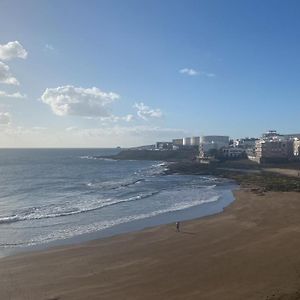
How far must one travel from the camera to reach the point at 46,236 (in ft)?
91.9

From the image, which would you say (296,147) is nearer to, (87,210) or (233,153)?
(233,153)

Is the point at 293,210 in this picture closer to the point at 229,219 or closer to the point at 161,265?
the point at 229,219

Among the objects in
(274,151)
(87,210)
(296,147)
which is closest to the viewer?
(87,210)

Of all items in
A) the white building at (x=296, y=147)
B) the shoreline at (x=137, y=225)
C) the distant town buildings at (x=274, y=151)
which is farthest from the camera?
the white building at (x=296, y=147)

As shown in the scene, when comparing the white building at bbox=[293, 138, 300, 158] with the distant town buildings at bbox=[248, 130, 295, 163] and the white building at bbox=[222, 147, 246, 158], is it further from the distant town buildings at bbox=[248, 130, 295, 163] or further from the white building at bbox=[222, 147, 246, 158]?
the white building at bbox=[222, 147, 246, 158]

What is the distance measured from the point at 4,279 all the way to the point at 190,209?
22.5 metres

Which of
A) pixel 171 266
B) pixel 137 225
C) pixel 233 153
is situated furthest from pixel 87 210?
pixel 233 153

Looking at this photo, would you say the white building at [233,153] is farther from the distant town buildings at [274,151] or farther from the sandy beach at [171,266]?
the sandy beach at [171,266]

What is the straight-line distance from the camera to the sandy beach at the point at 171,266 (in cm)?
1659

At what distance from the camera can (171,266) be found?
66.5 ft

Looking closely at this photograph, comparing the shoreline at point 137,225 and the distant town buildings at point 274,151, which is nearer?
the shoreline at point 137,225

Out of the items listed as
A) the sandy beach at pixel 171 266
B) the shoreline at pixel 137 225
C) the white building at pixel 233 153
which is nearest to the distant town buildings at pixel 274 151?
the white building at pixel 233 153

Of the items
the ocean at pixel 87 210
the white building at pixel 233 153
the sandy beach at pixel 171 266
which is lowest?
the ocean at pixel 87 210

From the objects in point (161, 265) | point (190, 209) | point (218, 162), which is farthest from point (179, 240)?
point (218, 162)
